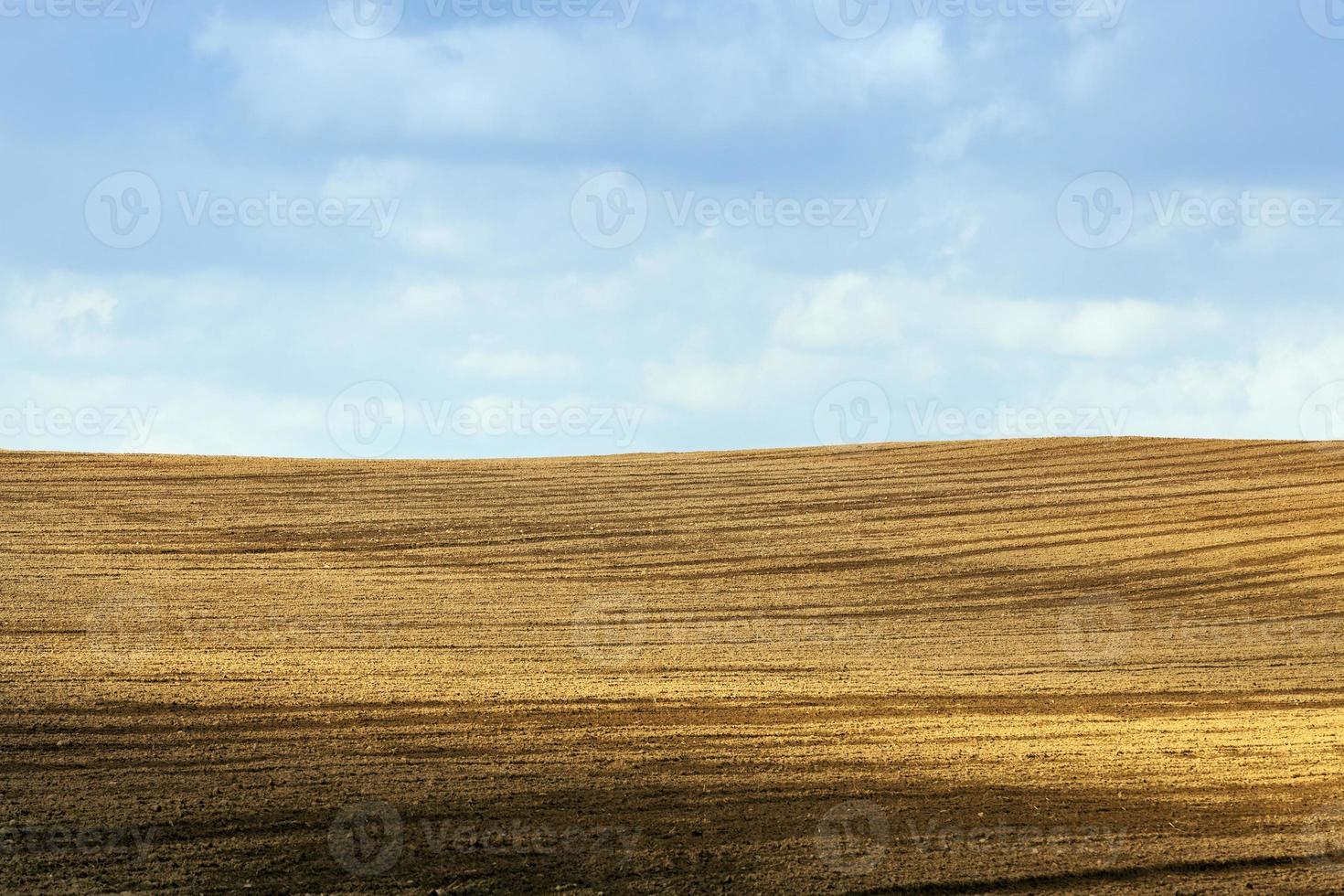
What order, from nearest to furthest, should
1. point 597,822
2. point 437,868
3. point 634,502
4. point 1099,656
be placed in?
1. point 437,868
2. point 597,822
3. point 1099,656
4. point 634,502

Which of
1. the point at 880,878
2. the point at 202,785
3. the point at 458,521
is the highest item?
the point at 458,521

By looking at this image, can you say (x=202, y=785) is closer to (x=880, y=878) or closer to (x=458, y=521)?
(x=880, y=878)

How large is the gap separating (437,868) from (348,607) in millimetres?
10077

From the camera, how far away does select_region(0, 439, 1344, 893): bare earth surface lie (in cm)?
855

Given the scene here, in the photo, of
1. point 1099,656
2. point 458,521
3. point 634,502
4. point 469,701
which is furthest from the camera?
point 634,502

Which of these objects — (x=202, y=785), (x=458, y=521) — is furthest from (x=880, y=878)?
(x=458, y=521)

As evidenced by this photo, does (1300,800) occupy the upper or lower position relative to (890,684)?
lower

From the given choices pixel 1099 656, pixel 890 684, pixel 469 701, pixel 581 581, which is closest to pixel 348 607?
pixel 581 581

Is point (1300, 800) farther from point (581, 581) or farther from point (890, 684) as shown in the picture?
point (581, 581)

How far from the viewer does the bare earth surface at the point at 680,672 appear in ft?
28.1

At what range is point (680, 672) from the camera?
14859 mm

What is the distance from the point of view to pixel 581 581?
19984 mm

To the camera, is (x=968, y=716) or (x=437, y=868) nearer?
(x=437, y=868)

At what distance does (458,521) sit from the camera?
2362 centimetres
